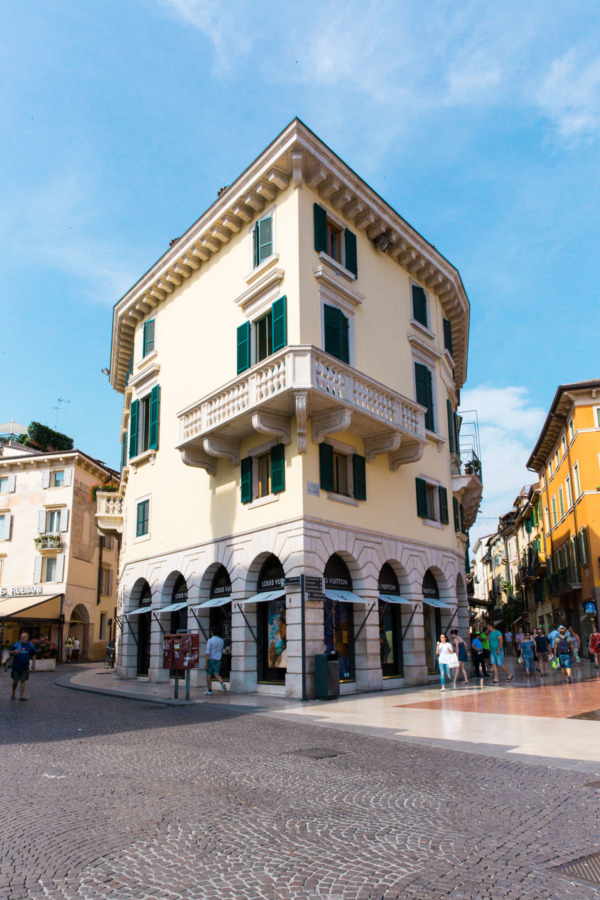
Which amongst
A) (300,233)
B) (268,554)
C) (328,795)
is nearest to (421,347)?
(300,233)

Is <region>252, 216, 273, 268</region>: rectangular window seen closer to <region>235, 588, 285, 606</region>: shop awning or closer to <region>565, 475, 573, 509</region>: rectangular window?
<region>235, 588, 285, 606</region>: shop awning

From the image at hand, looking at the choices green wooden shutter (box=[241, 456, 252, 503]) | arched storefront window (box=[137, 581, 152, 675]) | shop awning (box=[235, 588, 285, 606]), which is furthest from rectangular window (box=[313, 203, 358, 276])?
arched storefront window (box=[137, 581, 152, 675])

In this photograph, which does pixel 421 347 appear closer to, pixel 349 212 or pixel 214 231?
pixel 349 212

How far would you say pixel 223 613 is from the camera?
69.7 feet

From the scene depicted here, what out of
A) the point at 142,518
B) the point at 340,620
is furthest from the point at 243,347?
the point at 142,518

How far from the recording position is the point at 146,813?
21.0 feet

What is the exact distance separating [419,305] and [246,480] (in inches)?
403

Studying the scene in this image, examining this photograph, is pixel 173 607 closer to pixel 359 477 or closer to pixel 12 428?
pixel 359 477

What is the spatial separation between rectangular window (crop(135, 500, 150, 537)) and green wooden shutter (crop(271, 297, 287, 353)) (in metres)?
9.49

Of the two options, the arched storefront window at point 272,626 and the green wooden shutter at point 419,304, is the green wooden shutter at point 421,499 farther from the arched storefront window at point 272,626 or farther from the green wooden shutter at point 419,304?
the green wooden shutter at point 419,304

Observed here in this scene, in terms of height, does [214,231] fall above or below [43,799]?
above

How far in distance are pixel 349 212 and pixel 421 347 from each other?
18.2 feet

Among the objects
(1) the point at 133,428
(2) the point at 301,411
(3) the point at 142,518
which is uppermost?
(1) the point at 133,428

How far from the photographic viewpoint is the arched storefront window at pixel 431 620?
23.4 metres
